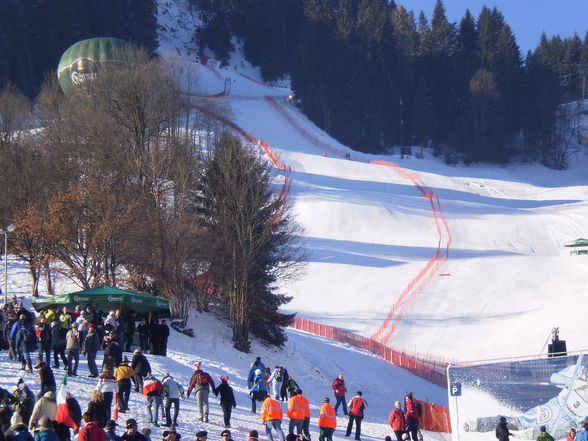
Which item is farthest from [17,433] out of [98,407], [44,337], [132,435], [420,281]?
[420,281]

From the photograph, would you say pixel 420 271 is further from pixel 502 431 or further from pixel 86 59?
pixel 86 59

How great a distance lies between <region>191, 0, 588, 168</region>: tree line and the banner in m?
66.7

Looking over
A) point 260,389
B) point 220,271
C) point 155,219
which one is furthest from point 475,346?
point 260,389

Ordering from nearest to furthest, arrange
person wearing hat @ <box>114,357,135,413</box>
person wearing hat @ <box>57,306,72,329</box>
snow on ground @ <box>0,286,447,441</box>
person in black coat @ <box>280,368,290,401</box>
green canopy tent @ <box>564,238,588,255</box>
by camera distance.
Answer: person wearing hat @ <box>114,357,135,413</box>
snow on ground @ <box>0,286,447,441</box>
person wearing hat @ <box>57,306,72,329</box>
person in black coat @ <box>280,368,290,401</box>
green canopy tent @ <box>564,238,588,255</box>

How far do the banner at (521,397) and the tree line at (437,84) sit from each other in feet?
219

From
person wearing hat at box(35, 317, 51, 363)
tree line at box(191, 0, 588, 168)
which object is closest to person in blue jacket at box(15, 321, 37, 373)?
person wearing hat at box(35, 317, 51, 363)

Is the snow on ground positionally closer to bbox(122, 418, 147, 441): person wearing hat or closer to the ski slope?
the ski slope

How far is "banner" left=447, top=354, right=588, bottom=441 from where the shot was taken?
44.9 ft

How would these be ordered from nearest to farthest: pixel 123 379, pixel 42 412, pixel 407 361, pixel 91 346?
pixel 42 412, pixel 123 379, pixel 91 346, pixel 407 361

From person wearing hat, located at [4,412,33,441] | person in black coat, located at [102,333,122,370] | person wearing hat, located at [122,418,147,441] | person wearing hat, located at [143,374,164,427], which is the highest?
person in black coat, located at [102,333,122,370]

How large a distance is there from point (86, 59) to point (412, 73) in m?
48.6

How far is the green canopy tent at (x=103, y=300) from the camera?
18.6 m

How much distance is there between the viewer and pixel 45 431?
9.05 metres

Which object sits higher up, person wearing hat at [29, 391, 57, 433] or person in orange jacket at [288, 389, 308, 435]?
person wearing hat at [29, 391, 57, 433]
